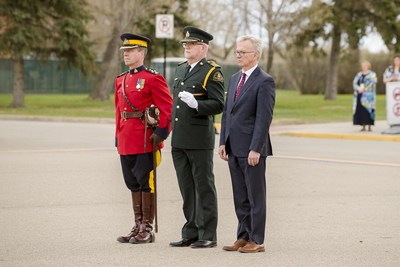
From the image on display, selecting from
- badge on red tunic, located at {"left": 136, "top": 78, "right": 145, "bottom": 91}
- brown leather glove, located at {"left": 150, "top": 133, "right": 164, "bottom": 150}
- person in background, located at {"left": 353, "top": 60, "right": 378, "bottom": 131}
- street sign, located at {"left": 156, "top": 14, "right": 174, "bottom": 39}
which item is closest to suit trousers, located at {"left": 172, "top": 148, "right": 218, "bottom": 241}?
brown leather glove, located at {"left": 150, "top": 133, "right": 164, "bottom": 150}

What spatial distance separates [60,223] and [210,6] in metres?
73.4

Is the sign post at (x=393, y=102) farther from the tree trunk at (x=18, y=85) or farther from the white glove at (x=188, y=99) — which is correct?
the tree trunk at (x=18, y=85)

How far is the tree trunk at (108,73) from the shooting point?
44500 mm

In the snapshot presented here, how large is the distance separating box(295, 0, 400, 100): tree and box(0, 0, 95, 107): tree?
1179 cm

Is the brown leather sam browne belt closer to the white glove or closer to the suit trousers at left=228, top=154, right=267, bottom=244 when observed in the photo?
the white glove

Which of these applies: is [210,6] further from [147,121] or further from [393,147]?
[147,121]

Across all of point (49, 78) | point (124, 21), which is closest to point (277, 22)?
point (124, 21)

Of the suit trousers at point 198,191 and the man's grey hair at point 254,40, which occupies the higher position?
the man's grey hair at point 254,40

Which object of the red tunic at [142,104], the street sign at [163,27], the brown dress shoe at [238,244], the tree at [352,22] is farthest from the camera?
the tree at [352,22]

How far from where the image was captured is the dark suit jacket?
8273 mm

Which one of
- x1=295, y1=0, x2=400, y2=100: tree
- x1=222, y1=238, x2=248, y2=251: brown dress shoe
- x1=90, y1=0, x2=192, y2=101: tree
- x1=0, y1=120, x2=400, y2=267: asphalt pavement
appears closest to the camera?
x1=0, y1=120, x2=400, y2=267: asphalt pavement

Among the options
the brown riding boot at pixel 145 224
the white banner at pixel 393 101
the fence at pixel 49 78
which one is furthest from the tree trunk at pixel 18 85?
the brown riding boot at pixel 145 224

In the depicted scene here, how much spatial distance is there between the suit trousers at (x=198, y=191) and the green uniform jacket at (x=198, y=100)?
0.09m

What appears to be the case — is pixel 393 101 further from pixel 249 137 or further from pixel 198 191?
pixel 249 137
